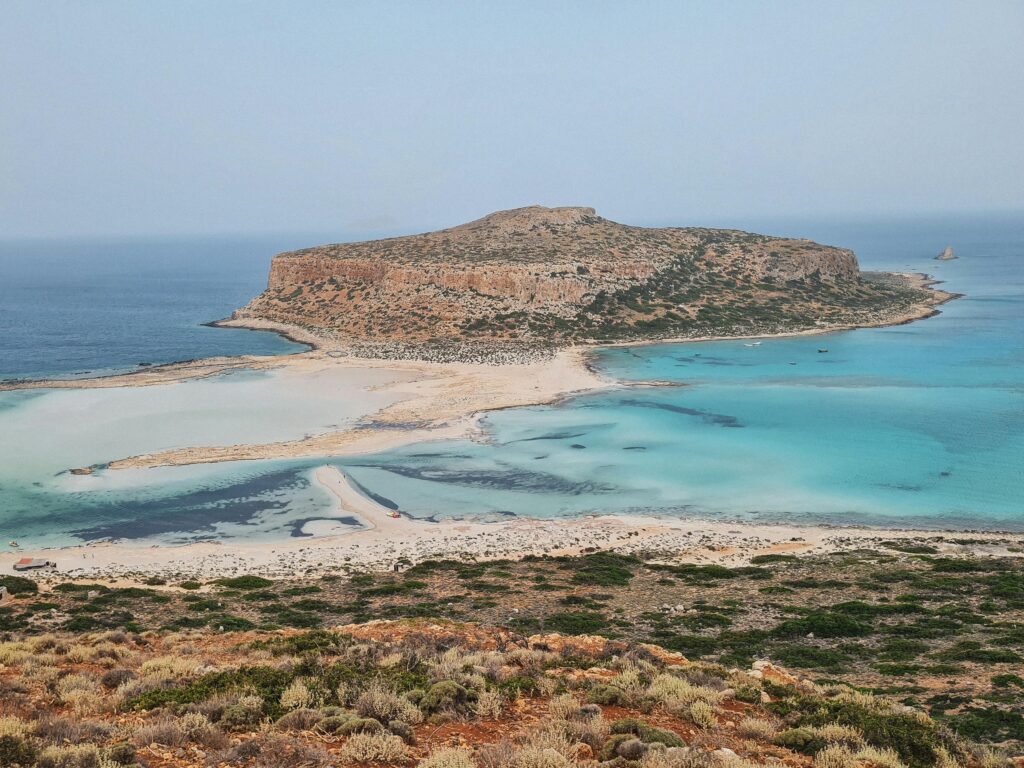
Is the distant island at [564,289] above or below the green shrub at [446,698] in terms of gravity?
above

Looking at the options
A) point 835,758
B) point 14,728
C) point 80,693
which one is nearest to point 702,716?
point 835,758

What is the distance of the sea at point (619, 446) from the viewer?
35.9m

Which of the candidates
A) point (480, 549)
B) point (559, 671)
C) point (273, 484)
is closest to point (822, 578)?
point (480, 549)

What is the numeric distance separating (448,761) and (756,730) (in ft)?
15.7

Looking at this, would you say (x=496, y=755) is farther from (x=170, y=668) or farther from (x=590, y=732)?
(x=170, y=668)

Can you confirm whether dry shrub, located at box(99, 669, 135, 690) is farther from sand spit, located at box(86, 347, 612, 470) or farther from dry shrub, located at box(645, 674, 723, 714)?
sand spit, located at box(86, 347, 612, 470)

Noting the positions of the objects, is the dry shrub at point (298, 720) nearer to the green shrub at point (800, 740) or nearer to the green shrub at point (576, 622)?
the green shrub at point (800, 740)

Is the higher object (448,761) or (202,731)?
(448,761)

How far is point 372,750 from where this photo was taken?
9.35m

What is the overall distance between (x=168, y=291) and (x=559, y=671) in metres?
147

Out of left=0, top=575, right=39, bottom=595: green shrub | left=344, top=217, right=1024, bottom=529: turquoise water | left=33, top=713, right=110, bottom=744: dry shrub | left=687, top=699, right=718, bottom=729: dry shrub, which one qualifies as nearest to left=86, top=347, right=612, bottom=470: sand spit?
left=344, top=217, right=1024, bottom=529: turquoise water

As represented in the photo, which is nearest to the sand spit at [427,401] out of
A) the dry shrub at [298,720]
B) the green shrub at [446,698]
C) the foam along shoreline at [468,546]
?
the foam along shoreline at [468,546]

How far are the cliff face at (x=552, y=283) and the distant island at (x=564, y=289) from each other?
19 centimetres

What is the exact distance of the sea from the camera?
35.9 meters
